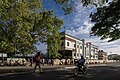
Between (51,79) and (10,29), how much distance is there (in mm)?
29662

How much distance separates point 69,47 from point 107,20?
62.9 meters

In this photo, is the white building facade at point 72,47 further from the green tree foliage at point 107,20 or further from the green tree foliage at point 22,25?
the green tree foliage at point 107,20

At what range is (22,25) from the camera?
4719 centimetres

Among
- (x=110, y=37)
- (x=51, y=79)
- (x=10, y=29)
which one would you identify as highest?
(x=10, y=29)

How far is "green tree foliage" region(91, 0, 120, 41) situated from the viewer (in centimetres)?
2119

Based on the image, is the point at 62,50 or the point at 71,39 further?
the point at 71,39

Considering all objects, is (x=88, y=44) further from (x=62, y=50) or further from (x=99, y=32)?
(x=99, y=32)

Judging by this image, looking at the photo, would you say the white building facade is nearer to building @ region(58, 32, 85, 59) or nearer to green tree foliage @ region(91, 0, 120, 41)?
building @ region(58, 32, 85, 59)

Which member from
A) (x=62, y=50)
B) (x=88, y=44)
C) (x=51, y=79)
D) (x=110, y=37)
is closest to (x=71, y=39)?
(x=62, y=50)

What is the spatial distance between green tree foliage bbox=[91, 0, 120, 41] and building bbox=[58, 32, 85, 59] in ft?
174

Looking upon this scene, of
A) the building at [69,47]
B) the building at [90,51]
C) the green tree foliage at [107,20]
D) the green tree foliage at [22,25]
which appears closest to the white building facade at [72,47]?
the building at [69,47]

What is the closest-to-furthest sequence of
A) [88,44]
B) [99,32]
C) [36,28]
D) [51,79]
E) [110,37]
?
1. [51,79]
2. [99,32]
3. [110,37]
4. [36,28]
5. [88,44]

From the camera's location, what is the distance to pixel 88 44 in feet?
371

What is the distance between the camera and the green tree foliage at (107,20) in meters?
21.2
